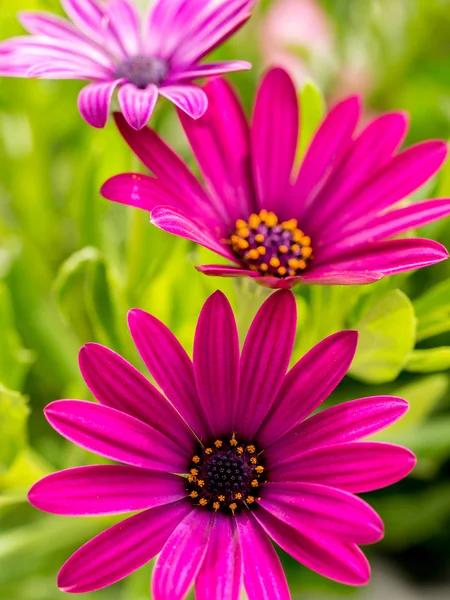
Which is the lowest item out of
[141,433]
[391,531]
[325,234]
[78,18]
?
[391,531]

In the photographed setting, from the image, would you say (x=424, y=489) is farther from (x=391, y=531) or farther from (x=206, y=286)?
(x=206, y=286)

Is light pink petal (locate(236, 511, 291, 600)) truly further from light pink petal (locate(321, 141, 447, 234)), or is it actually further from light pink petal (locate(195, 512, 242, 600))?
light pink petal (locate(321, 141, 447, 234))

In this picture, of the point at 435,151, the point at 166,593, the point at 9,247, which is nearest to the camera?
the point at 166,593

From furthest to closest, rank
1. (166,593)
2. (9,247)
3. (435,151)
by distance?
(9,247) < (435,151) < (166,593)

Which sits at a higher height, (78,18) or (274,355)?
(78,18)

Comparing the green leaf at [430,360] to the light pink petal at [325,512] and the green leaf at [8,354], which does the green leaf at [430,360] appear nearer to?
the light pink petal at [325,512]

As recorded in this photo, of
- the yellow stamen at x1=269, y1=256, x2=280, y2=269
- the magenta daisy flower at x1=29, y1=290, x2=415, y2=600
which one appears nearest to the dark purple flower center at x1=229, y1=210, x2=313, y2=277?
the yellow stamen at x1=269, y1=256, x2=280, y2=269

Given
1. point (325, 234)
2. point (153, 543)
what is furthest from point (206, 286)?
point (153, 543)
